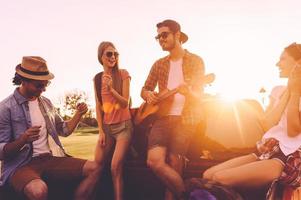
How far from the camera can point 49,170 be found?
4715 millimetres

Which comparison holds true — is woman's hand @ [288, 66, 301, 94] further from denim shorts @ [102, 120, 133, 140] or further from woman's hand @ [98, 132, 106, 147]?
woman's hand @ [98, 132, 106, 147]

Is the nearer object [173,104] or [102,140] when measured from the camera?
[173,104]

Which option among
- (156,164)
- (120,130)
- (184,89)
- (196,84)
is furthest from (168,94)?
(156,164)

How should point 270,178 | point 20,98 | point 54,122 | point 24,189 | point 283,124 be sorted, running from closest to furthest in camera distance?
1. point 270,178
2. point 283,124
3. point 24,189
4. point 20,98
5. point 54,122

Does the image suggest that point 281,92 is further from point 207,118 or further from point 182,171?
point 182,171

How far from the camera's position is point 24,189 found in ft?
14.0

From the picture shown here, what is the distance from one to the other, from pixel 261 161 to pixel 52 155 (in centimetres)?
258

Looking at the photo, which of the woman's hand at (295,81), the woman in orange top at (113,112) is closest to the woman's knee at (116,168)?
the woman in orange top at (113,112)

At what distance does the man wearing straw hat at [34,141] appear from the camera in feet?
14.3

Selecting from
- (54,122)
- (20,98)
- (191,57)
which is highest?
(191,57)

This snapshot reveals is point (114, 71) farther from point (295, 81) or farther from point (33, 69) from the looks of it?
point (295, 81)

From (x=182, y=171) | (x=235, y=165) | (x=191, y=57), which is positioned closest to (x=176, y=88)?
(x=191, y=57)

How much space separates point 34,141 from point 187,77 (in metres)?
2.12

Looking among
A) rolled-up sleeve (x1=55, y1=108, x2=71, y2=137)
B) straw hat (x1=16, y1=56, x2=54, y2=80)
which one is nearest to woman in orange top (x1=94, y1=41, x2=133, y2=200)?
rolled-up sleeve (x1=55, y1=108, x2=71, y2=137)
